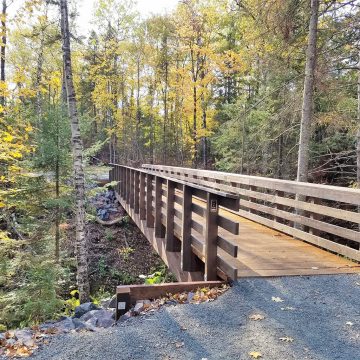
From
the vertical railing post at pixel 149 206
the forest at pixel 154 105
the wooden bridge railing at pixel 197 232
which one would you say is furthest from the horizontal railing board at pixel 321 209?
the vertical railing post at pixel 149 206

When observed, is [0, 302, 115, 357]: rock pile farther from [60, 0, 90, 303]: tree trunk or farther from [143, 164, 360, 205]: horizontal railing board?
[60, 0, 90, 303]: tree trunk

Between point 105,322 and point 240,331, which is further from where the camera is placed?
point 105,322

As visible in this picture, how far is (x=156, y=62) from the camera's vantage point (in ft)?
76.5

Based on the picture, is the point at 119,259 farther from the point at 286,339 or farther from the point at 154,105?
the point at 154,105

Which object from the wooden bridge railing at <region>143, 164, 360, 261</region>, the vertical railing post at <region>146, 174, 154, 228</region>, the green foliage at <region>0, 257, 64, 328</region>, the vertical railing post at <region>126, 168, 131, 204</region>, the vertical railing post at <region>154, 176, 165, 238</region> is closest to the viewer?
the wooden bridge railing at <region>143, 164, 360, 261</region>

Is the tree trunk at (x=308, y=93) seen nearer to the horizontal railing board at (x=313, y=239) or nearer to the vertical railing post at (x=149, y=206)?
the horizontal railing board at (x=313, y=239)

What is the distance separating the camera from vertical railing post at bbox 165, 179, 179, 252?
5801 mm

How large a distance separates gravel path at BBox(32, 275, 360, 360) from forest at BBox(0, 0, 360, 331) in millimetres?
3648

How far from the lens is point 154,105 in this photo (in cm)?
2672

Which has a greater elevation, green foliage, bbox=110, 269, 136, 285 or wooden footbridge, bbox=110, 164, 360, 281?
wooden footbridge, bbox=110, 164, 360, 281

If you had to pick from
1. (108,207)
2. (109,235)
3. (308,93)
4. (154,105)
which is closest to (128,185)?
(109,235)

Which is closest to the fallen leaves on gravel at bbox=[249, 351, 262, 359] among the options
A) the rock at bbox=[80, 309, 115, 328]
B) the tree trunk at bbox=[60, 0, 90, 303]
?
the rock at bbox=[80, 309, 115, 328]

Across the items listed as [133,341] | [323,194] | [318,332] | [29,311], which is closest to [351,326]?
[318,332]

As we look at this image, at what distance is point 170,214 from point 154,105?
21934 mm
